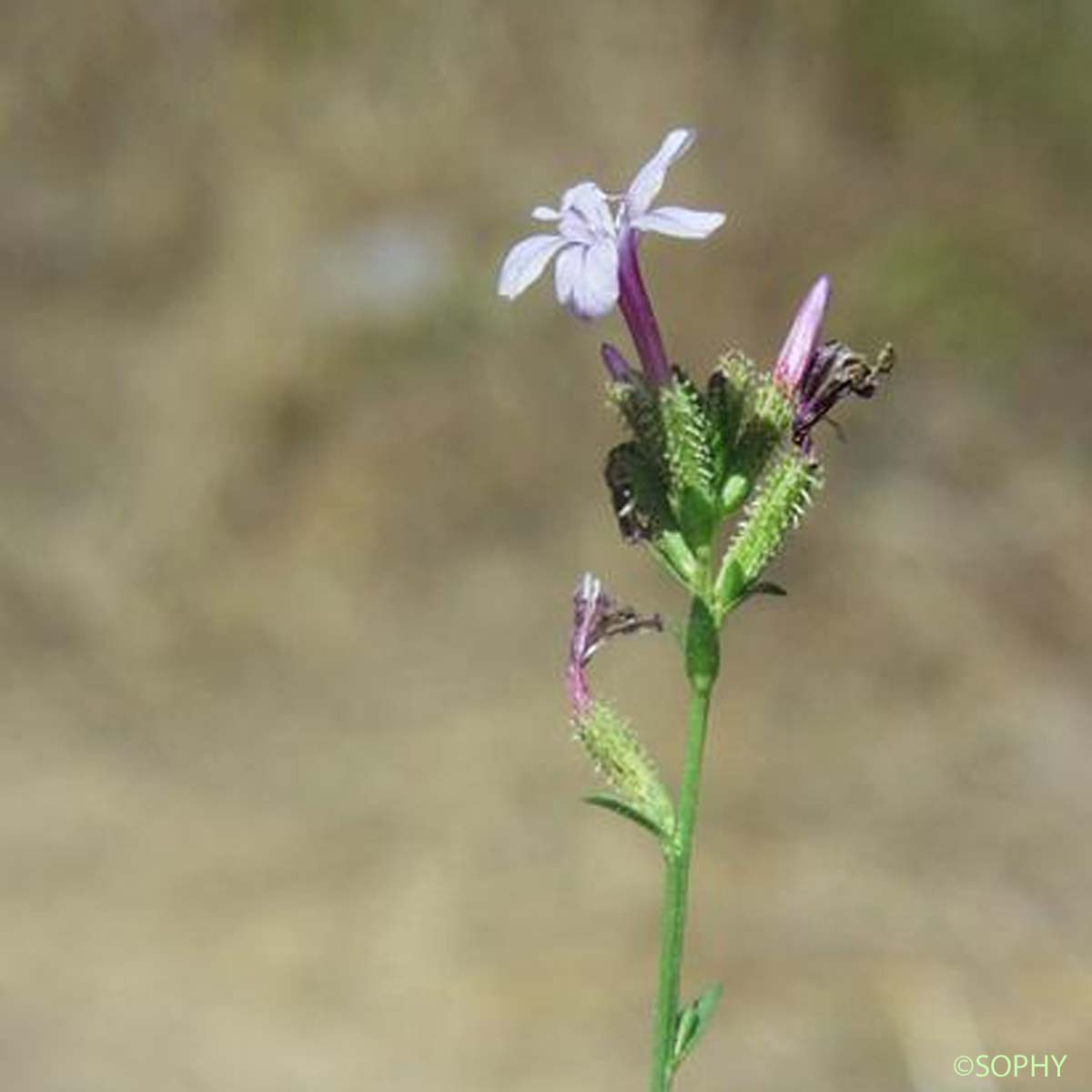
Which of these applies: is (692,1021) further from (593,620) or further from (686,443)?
(686,443)

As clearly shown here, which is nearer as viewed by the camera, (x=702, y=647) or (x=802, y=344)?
(x=702, y=647)

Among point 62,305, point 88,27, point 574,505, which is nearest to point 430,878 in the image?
point 574,505

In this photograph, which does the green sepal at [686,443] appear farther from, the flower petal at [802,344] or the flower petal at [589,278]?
the flower petal at [589,278]

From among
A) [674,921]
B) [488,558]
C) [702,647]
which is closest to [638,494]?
[702,647]

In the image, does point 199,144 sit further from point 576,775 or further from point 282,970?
point 282,970

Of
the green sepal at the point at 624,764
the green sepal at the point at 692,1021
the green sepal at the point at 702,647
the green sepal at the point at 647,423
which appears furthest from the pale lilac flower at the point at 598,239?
the green sepal at the point at 692,1021

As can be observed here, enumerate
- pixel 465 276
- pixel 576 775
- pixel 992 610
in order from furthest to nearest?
pixel 465 276
pixel 992 610
pixel 576 775

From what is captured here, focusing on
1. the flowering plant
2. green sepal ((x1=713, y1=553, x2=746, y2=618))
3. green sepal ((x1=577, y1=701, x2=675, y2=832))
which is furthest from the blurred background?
green sepal ((x1=713, y1=553, x2=746, y2=618))
